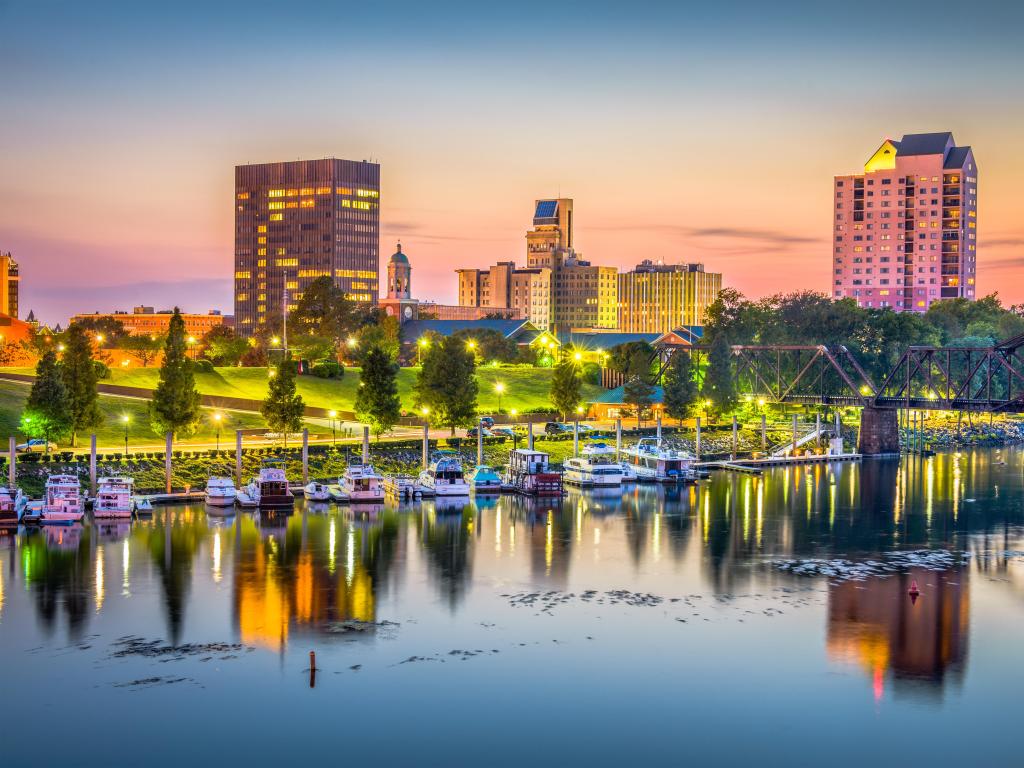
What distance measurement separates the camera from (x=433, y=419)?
123000mm

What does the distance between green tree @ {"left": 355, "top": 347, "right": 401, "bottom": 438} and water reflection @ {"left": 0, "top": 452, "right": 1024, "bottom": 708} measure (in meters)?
19.6

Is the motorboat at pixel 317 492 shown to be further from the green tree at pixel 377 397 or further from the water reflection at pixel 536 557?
the green tree at pixel 377 397

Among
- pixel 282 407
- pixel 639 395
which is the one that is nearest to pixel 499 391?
pixel 639 395

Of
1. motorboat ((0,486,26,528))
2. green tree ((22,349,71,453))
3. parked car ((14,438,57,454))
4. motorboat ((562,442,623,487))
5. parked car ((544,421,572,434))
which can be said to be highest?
green tree ((22,349,71,453))

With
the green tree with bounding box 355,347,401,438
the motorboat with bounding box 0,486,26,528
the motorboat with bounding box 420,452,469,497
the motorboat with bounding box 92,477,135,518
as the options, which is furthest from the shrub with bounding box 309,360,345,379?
the motorboat with bounding box 0,486,26,528

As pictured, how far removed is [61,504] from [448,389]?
155ft

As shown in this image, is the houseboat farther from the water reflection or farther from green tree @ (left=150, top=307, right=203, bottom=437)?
green tree @ (left=150, top=307, right=203, bottom=437)

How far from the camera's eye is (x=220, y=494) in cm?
Result: 8919

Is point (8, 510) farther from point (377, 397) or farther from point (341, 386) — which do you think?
point (341, 386)

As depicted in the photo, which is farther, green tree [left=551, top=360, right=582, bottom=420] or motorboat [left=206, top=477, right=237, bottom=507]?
green tree [left=551, top=360, right=582, bottom=420]

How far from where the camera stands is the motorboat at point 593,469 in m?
107

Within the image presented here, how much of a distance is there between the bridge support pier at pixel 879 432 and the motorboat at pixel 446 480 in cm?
6115

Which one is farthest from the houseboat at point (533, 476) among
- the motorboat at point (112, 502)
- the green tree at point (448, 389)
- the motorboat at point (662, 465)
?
the motorboat at point (112, 502)

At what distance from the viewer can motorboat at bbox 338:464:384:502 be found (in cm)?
9300
